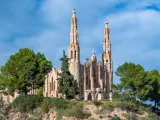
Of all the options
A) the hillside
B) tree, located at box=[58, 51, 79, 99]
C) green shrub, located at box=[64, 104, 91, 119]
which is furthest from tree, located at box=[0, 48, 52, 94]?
green shrub, located at box=[64, 104, 91, 119]

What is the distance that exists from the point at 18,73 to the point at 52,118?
11.7 meters

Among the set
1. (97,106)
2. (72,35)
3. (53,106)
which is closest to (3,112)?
(53,106)

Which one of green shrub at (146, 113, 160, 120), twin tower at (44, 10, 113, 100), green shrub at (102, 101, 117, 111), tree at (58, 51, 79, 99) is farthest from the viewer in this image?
twin tower at (44, 10, 113, 100)

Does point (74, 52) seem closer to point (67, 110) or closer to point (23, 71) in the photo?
point (23, 71)

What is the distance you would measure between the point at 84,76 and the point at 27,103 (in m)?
14.5

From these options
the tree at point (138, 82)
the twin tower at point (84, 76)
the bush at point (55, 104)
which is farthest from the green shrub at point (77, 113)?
the twin tower at point (84, 76)

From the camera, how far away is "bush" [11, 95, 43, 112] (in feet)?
199

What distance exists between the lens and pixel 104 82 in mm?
77750

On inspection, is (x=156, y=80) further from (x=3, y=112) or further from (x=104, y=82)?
(x=3, y=112)

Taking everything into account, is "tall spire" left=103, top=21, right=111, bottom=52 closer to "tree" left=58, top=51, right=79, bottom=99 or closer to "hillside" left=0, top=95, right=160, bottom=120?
"tree" left=58, top=51, right=79, bottom=99

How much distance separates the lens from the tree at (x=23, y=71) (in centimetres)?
6750

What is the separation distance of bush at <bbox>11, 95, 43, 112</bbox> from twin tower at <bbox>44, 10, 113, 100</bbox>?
10671 millimetres

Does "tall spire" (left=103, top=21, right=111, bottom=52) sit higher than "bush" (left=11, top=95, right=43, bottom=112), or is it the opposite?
"tall spire" (left=103, top=21, right=111, bottom=52)

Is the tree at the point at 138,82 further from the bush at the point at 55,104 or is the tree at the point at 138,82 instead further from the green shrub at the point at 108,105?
the bush at the point at 55,104
